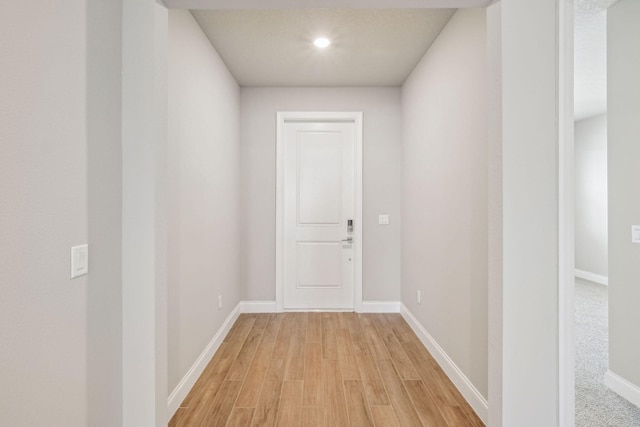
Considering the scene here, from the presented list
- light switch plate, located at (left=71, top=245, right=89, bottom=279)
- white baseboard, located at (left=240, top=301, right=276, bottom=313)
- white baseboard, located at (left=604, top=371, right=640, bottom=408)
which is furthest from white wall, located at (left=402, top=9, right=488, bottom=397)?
light switch plate, located at (left=71, top=245, right=89, bottom=279)

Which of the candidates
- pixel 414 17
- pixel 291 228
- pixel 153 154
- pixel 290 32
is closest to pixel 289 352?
pixel 291 228

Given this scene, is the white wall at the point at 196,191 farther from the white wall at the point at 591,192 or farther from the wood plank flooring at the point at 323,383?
the white wall at the point at 591,192

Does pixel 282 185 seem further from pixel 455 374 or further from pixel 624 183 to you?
pixel 624 183

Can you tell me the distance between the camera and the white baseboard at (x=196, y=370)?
1.99m

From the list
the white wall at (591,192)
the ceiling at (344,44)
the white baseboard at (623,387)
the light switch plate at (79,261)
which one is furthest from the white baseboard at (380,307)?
the light switch plate at (79,261)

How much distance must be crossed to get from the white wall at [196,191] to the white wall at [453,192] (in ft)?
6.15

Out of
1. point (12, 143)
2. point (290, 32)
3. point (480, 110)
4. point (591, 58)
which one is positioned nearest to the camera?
point (12, 143)

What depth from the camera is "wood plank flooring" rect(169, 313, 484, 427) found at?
1.94 meters

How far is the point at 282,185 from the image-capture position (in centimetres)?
388

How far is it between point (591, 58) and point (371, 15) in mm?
2158

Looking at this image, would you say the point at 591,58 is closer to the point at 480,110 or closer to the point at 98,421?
Result: the point at 480,110

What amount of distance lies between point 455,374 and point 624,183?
164 cm

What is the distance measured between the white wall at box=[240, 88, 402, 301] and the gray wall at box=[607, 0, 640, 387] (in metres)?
2.04

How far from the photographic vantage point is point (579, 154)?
11.7 ft
